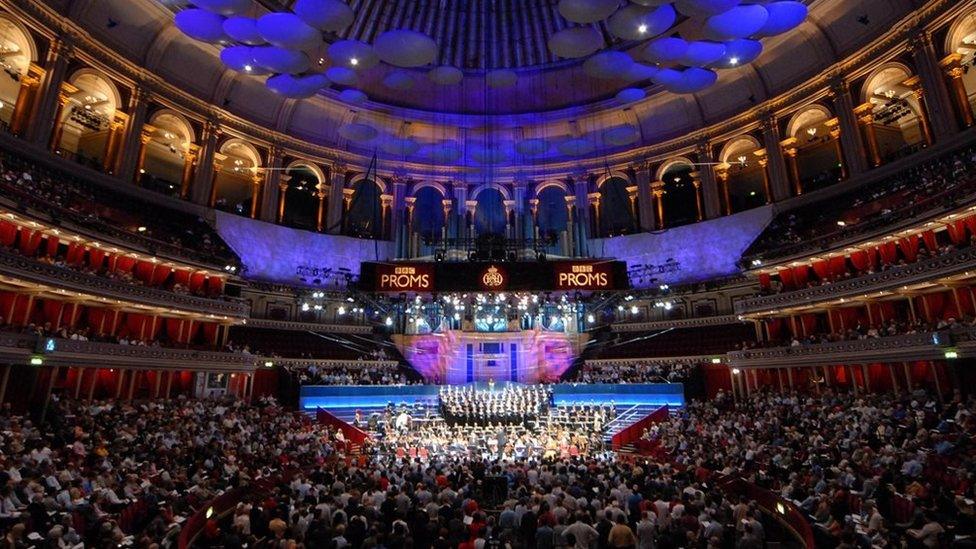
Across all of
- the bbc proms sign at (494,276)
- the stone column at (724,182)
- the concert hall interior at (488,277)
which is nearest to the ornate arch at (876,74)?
the concert hall interior at (488,277)

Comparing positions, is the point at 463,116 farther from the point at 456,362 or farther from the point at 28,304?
the point at 28,304

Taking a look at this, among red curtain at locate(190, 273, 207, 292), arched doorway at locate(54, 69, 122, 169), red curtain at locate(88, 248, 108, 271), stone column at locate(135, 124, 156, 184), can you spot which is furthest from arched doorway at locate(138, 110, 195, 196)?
red curtain at locate(88, 248, 108, 271)

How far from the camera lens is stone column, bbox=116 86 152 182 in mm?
30344

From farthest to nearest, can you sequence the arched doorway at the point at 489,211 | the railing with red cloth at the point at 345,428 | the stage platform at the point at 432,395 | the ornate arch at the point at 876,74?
the arched doorway at the point at 489,211 → the stage platform at the point at 432,395 → the ornate arch at the point at 876,74 → the railing with red cloth at the point at 345,428

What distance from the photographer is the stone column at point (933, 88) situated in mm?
25875

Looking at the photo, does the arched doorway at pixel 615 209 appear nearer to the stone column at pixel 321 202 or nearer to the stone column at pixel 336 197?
the stone column at pixel 336 197

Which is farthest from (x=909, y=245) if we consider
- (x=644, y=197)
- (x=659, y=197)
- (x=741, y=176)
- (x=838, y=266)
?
(x=644, y=197)

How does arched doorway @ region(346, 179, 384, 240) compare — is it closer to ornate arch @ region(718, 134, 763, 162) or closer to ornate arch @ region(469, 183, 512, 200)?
ornate arch @ region(469, 183, 512, 200)

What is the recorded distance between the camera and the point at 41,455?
14.3m

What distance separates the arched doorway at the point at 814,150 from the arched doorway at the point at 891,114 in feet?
7.30

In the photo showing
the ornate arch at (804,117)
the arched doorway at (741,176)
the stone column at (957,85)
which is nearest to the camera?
the stone column at (957,85)

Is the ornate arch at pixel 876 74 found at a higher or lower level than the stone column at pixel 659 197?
higher

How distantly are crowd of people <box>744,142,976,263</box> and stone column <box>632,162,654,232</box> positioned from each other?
843 cm

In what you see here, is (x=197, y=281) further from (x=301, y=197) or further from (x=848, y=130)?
(x=848, y=130)
